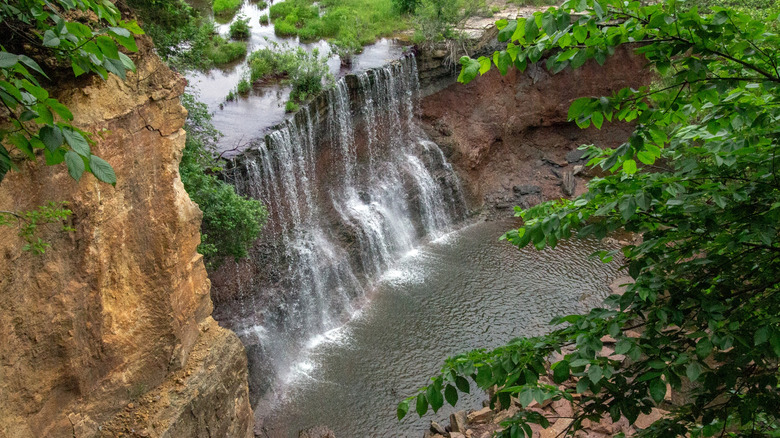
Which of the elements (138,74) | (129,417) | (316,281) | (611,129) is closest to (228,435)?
(129,417)

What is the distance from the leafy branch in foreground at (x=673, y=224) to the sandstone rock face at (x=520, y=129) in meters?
15.0

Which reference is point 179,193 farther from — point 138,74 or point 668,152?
point 668,152

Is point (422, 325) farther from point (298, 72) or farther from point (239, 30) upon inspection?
point (239, 30)

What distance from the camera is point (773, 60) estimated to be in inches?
116

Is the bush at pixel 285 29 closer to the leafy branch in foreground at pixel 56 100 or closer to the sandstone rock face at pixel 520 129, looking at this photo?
the sandstone rock face at pixel 520 129

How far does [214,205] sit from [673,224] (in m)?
8.89

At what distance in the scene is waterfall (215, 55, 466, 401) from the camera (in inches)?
500

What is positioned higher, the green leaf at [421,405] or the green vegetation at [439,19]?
the green vegetation at [439,19]

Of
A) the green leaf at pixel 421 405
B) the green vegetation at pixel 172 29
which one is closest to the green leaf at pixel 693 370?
the green leaf at pixel 421 405

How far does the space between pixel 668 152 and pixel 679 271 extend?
974 mm

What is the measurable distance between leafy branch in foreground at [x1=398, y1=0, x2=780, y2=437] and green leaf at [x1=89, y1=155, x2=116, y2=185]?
183 centimetres

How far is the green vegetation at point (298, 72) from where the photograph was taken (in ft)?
51.2

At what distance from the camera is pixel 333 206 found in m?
15.3

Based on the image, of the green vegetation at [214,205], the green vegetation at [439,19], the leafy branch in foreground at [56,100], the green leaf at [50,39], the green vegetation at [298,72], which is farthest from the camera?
the green vegetation at [439,19]
